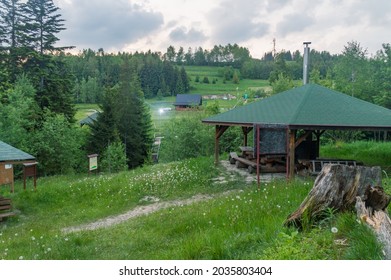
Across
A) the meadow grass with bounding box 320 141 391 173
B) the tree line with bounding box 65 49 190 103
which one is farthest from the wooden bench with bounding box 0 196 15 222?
the tree line with bounding box 65 49 190 103

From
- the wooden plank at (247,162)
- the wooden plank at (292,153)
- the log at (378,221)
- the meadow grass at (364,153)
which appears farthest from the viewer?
the meadow grass at (364,153)

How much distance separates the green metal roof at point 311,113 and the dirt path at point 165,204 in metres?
1.88

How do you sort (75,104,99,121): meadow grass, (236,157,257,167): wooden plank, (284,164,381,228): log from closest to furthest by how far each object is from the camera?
(284,164,381,228): log → (236,157,257,167): wooden plank → (75,104,99,121): meadow grass

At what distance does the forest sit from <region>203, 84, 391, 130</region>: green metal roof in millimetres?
6774

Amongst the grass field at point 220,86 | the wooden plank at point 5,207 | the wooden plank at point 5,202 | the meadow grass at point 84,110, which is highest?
the grass field at point 220,86

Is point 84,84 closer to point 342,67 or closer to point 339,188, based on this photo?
point 342,67

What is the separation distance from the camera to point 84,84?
128 feet

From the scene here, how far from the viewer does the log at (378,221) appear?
3.76 meters

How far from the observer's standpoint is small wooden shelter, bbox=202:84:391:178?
11.8 m

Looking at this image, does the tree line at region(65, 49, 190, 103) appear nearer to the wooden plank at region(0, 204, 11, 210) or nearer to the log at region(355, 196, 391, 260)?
the wooden plank at region(0, 204, 11, 210)

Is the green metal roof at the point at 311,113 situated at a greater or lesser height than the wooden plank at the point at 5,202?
greater

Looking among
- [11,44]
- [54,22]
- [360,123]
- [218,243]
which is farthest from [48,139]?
[218,243]

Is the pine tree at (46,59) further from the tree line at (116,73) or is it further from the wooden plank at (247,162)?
the wooden plank at (247,162)

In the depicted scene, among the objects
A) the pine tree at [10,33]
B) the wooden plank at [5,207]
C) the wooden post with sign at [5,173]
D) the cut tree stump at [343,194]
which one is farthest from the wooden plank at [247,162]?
the pine tree at [10,33]
